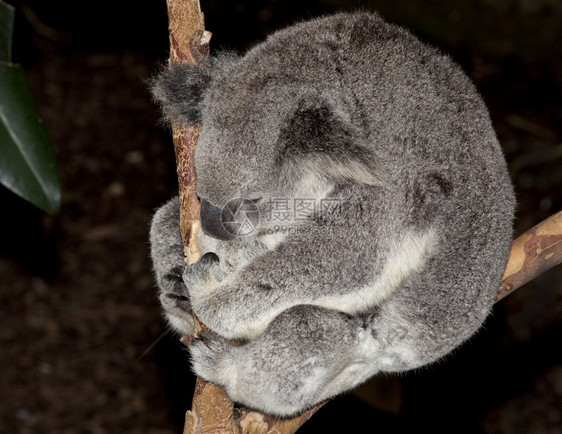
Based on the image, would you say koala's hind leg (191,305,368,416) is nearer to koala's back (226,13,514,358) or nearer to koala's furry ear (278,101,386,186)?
koala's back (226,13,514,358)

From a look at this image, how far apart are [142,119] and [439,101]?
5655mm

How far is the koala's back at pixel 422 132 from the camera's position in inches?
116

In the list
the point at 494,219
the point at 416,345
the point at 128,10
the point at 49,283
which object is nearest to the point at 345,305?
the point at 416,345

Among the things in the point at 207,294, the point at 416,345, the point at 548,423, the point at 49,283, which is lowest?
the point at 548,423

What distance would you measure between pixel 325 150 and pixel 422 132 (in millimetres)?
558

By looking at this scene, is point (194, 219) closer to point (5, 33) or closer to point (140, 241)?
point (5, 33)

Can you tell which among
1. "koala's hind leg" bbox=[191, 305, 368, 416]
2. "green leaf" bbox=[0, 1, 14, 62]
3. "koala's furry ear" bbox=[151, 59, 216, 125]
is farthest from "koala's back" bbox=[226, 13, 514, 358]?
A: "green leaf" bbox=[0, 1, 14, 62]

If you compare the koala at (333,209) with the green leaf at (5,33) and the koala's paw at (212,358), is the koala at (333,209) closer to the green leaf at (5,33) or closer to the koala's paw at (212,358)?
the koala's paw at (212,358)

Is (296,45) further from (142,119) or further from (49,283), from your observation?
(142,119)

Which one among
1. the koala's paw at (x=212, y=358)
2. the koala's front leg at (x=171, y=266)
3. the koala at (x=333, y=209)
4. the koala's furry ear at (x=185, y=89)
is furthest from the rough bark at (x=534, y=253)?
the koala's furry ear at (x=185, y=89)

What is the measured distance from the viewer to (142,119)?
811 cm

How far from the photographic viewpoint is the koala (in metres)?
2.88

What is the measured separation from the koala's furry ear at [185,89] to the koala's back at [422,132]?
0.53 feet

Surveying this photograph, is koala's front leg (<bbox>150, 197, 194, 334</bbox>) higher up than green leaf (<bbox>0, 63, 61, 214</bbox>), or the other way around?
green leaf (<bbox>0, 63, 61, 214</bbox>)
